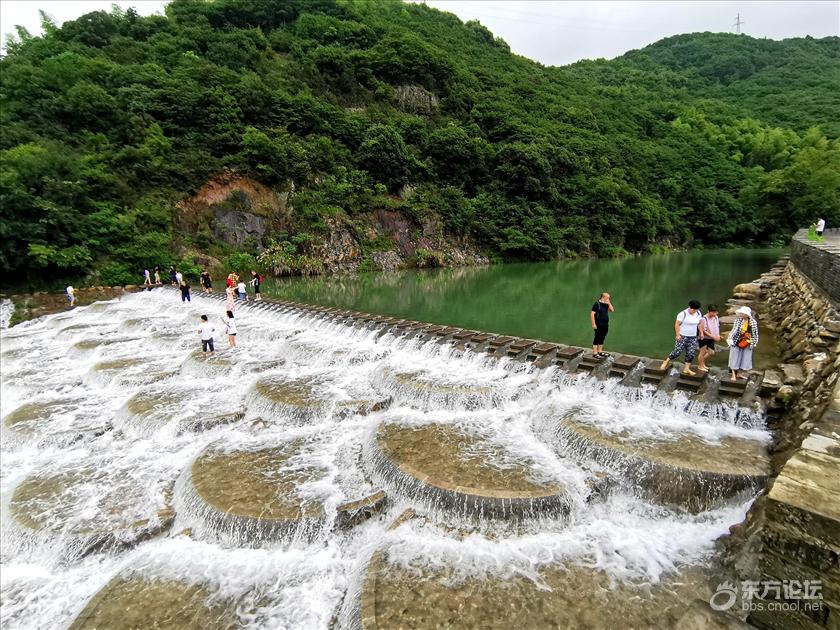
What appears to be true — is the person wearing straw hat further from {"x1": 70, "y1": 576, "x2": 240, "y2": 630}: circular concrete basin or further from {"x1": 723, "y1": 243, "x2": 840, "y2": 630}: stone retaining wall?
{"x1": 70, "y1": 576, "x2": 240, "y2": 630}: circular concrete basin

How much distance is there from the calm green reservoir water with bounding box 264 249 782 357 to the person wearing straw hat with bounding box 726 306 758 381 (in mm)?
3649

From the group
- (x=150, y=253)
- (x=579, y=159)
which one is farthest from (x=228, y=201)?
(x=579, y=159)

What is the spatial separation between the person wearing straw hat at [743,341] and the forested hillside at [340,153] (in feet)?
98.8

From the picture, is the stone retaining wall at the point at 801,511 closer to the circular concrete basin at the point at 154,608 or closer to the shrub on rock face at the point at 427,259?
the circular concrete basin at the point at 154,608

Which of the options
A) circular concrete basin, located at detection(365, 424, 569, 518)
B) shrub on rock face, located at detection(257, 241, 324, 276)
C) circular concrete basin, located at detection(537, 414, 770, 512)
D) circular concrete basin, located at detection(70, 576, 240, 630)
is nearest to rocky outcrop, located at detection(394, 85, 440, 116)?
shrub on rock face, located at detection(257, 241, 324, 276)

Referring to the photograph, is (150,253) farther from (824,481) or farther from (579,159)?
(579,159)

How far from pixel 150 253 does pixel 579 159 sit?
52.9 m

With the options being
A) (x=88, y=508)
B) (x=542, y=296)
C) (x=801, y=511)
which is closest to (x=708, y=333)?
(x=801, y=511)

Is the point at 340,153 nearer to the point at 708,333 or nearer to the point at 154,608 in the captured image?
the point at 708,333

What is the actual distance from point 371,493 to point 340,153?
3931 cm

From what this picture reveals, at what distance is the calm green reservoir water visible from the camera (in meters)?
14.8

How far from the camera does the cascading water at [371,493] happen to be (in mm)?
4523

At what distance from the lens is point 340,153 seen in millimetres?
39875

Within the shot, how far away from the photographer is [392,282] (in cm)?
2952
